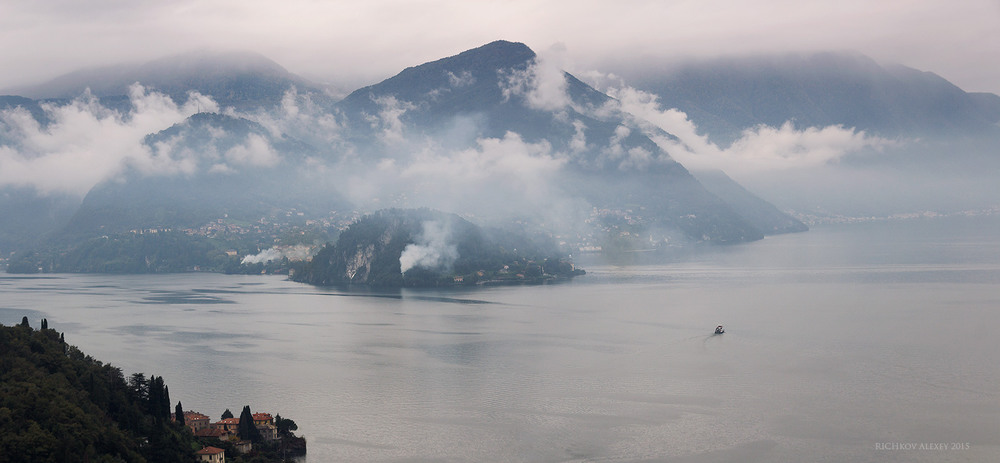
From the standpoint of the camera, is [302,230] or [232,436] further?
[302,230]

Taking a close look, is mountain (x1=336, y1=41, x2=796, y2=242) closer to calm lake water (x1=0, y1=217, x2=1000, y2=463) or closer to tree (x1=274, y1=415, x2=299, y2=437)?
calm lake water (x1=0, y1=217, x2=1000, y2=463)

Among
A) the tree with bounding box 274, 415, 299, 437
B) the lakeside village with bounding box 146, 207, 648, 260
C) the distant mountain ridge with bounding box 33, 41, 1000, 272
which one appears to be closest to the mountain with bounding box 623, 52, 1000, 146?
the distant mountain ridge with bounding box 33, 41, 1000, 272

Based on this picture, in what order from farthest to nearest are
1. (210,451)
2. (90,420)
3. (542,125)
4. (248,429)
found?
(542,125)
(248,429)
(210,451)
(90,420)

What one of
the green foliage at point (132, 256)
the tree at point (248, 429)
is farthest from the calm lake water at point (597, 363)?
the green foliage at point (132, 256)

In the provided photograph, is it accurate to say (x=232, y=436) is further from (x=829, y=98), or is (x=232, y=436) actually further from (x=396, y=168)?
(x=829, y=98)


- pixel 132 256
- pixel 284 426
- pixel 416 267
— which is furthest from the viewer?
pixel 132 256

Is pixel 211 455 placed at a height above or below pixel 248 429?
below

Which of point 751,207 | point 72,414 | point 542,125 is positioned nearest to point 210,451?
point 72,414
